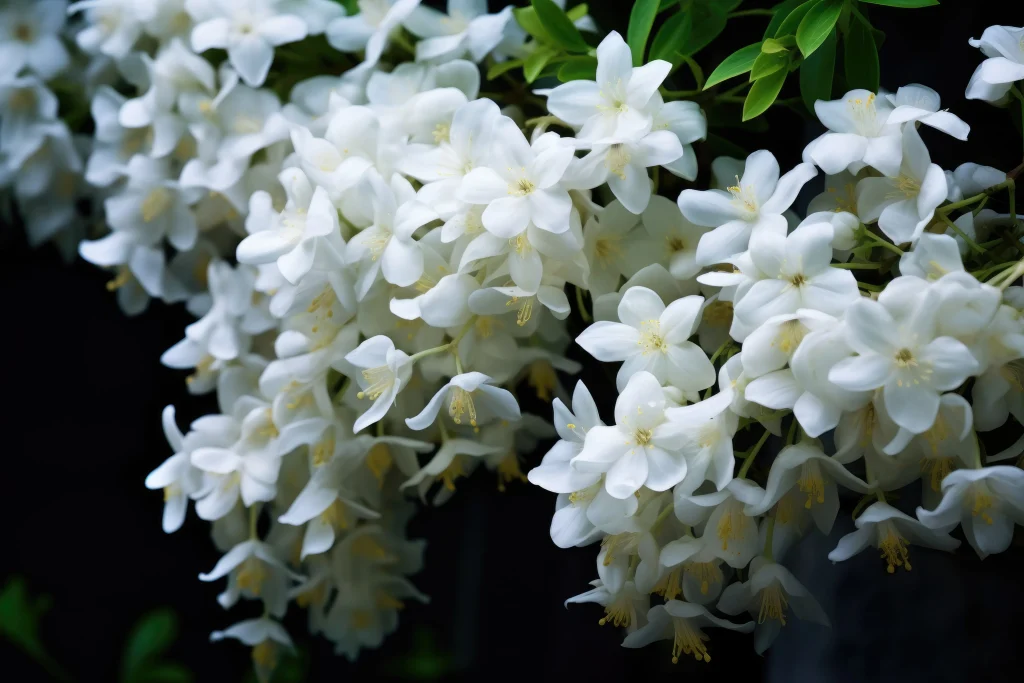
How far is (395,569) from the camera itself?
3.56 feet

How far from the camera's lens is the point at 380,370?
0.82m

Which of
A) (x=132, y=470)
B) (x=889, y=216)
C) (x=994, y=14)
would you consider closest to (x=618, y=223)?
(x=889, y=216)

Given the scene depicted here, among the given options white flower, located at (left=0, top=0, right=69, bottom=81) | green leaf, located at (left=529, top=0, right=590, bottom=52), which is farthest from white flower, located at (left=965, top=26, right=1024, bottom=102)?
white flower, located at (left=0, top=0, right=69, bottom=81)

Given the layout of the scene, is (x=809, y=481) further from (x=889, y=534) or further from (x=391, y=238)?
(x=391, y=238)

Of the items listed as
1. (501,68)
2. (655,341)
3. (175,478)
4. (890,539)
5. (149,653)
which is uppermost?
(501,68)

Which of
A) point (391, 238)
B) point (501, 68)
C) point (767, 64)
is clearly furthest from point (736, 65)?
point (391, 238)

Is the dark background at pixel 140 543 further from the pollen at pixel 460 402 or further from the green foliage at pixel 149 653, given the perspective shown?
the pollen at pixel 460 402

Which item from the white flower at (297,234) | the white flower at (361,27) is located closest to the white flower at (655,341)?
the white flower at (297,234)

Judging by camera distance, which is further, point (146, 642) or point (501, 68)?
point (146, 642)

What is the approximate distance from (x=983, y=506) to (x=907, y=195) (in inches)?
10.1

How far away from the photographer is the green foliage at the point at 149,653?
4.95 feet

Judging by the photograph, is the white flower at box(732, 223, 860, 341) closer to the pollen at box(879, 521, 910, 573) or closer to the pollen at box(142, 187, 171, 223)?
the pollen at box(879, 521, 910, 573)

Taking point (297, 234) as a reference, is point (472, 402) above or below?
below

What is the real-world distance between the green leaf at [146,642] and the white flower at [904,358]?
4.23 ft
